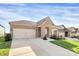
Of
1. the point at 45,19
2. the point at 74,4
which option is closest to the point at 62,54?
the point at 45,19

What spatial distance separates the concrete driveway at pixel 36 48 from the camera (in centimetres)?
198

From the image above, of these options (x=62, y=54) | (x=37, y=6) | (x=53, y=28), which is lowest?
(x=62, y=54)

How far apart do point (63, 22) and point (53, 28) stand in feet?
0.43

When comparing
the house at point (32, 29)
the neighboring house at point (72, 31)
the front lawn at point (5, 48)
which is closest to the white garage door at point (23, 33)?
the house at point (32, 29)

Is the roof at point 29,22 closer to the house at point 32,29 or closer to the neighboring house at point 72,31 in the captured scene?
the house at point 32,29

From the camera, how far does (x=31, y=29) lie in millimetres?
2072

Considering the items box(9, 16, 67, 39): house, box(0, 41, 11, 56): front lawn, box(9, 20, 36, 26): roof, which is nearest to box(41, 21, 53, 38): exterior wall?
box(9, 16, 67, 39): house

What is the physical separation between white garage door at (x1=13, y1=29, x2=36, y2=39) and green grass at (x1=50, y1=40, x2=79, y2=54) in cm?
25

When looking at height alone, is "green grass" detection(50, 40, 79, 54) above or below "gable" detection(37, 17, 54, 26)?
below

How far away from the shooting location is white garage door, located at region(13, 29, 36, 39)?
205 cm

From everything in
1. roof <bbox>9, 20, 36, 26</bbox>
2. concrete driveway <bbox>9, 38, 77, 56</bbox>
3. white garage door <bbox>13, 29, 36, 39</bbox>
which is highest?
roof <bbox>9, 20, 36, 26</bbox>

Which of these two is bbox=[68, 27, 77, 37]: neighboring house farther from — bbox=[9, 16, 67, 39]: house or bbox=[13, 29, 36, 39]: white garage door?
bbox=[13, 29, 36, 39]: white garage door

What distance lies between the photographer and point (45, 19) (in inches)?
78.4

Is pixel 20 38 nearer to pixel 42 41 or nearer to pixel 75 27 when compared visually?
pixel 42 41
